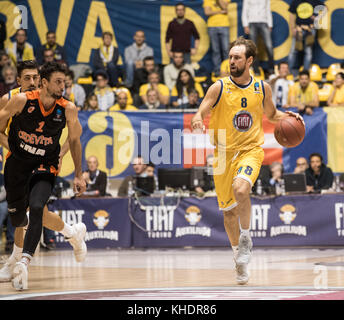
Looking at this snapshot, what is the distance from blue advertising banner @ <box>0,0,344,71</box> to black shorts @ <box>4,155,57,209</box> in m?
10.9

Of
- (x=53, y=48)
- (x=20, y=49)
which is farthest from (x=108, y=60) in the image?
(x=20, y=49)

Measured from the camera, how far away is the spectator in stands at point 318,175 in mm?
13211

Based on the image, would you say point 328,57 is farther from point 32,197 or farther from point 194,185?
point 32,197

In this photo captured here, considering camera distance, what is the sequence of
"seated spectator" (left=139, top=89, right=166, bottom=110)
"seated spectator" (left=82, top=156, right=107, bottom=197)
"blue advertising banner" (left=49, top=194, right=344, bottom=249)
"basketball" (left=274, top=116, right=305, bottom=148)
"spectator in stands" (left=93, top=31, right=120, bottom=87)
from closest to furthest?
"basketball" (left=274, top=116, right=305, bottom=148) → "blue advertising banner" (left=49, top=194, right=344, bottom=249) → "seated spectator" (left=82, top=156, right=107, bottom=197) → "seated spectator" (left=139, top=89, right=166, bottom=110) → "spectator in stands" (left=93, top=31, right=120, bottom=87)

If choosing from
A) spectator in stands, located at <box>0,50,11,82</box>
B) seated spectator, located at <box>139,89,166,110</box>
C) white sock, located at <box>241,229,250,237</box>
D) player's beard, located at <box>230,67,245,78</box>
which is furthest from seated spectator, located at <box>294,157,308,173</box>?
spectator in stands, located at <box>0,50,11,82</box>

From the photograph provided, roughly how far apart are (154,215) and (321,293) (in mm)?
7088

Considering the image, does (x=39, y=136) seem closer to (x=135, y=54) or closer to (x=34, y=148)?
(x=34, y=148)

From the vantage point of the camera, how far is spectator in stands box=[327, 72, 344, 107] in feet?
51.2

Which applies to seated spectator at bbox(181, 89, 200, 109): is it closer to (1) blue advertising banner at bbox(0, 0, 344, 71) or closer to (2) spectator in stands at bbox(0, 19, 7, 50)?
(1) blue advertising banner at bbox(0, 0, 344, 71)

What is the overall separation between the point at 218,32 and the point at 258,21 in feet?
3.22

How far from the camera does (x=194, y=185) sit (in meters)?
13.2

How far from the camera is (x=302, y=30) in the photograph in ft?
56.4
